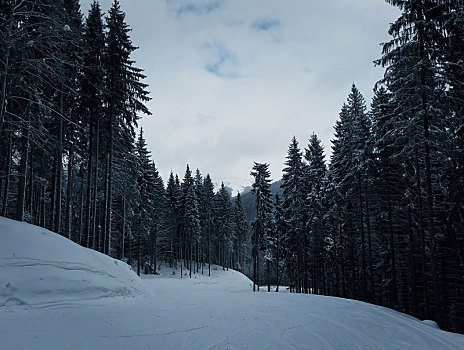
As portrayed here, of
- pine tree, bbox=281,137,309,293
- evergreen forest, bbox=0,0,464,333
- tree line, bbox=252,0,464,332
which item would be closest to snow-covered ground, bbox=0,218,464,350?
evergreen forest, bbox=0,0,464,333

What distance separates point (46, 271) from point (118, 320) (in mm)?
3416

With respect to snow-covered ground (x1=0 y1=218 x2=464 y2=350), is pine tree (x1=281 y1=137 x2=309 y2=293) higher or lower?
higher

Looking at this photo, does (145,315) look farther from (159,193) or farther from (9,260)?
(159,193)

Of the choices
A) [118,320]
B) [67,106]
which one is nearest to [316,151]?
[67,106]

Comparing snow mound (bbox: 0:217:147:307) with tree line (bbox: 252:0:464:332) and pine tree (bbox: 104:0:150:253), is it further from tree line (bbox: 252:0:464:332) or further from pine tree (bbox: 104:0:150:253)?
tree line (bbox: 252:0:464:332)

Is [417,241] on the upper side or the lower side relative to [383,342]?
upper

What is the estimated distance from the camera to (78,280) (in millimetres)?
10422

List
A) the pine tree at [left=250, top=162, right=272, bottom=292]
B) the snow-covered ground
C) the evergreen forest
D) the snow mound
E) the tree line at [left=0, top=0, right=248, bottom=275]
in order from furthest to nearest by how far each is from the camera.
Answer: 1. the pine tree at [left=250, top=162, right=272, bottom=292]
2. the evergreen forest
3. the tree line at [left=0, top=0, right=248, bottom=275]
4. the snow mound
5. the snow-covered ground

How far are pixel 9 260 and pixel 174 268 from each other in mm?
43365

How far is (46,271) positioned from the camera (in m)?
9.60

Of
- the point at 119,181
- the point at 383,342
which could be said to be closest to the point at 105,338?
the point at 383,342

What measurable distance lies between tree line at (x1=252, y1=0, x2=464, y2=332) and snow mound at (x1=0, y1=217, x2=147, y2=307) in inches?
543

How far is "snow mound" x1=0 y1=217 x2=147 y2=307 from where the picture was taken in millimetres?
8508

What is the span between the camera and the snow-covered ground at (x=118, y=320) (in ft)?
21.6
